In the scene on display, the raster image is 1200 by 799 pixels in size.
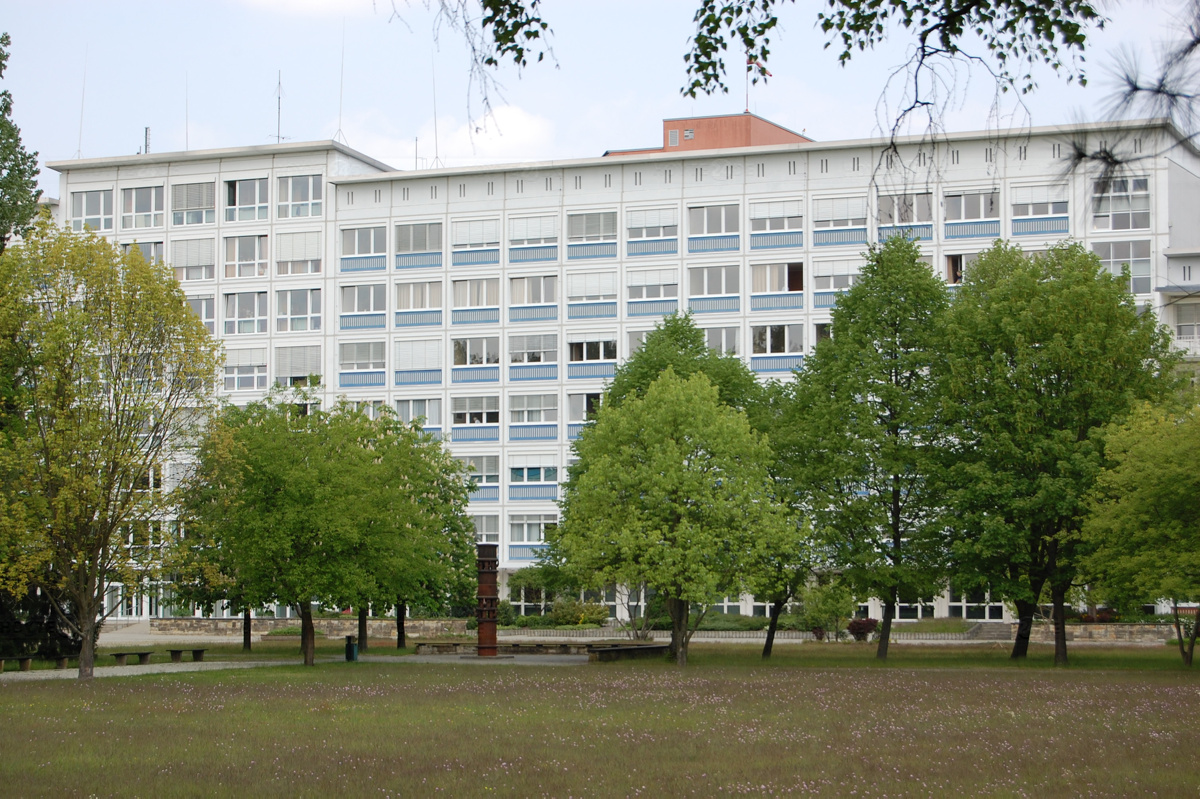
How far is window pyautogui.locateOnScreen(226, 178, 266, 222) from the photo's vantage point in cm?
8044

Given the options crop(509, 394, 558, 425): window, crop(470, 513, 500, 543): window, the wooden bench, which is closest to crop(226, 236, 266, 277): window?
crop(509, 394, 558, 425): window

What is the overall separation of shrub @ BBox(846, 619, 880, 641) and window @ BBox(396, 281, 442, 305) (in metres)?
31.2

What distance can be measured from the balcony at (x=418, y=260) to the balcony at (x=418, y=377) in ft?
21.1

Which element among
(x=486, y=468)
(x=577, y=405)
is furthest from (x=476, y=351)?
(x=577, y=405)

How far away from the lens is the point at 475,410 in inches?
3051

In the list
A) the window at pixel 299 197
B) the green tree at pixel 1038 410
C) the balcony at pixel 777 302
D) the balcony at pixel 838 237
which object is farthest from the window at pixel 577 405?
the green tree at pixel 1038 410

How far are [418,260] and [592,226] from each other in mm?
11039

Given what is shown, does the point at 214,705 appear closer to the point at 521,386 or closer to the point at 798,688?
the point at 798,688

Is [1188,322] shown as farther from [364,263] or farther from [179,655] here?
[179,655]

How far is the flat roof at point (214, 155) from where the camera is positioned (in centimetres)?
7912

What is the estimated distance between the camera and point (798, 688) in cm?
3058

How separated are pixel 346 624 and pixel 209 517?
3236cm

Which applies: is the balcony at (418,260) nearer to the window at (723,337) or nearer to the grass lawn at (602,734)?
the window at (723,337)

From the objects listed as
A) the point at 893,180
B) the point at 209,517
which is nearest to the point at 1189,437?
the point at 209,517
